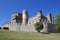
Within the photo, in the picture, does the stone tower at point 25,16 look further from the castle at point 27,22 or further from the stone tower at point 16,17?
the stone tower at point 16,17

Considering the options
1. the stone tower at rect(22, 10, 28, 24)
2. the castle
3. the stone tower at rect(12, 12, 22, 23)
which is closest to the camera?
the castle

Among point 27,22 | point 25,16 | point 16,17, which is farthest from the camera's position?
point 16,17

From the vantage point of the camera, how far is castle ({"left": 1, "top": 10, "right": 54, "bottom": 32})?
62672 mm

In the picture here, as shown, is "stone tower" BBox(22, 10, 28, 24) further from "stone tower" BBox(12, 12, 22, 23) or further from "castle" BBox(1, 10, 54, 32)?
"stone tower" BBox(12, 12, 22, 23)

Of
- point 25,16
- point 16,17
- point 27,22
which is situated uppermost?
point 25,16

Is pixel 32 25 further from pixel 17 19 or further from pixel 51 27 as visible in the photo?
pixel 17 19

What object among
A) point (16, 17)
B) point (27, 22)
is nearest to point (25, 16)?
point (27, 22)

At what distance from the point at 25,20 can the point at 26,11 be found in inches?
179

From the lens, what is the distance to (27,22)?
82250mm

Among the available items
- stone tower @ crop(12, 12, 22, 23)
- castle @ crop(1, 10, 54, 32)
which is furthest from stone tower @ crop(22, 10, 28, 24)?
stone tower @ crop(12, 12, 22, 23)

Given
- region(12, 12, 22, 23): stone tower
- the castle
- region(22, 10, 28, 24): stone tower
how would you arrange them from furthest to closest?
region(12, 12, 22, 23): stone tower, region(22, 10, 28, 24): stone tower, the castle

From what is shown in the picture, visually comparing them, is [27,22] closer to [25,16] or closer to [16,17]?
[25,16]

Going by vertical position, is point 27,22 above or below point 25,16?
below

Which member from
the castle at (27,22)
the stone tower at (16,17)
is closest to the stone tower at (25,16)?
the castle at (27,22)
